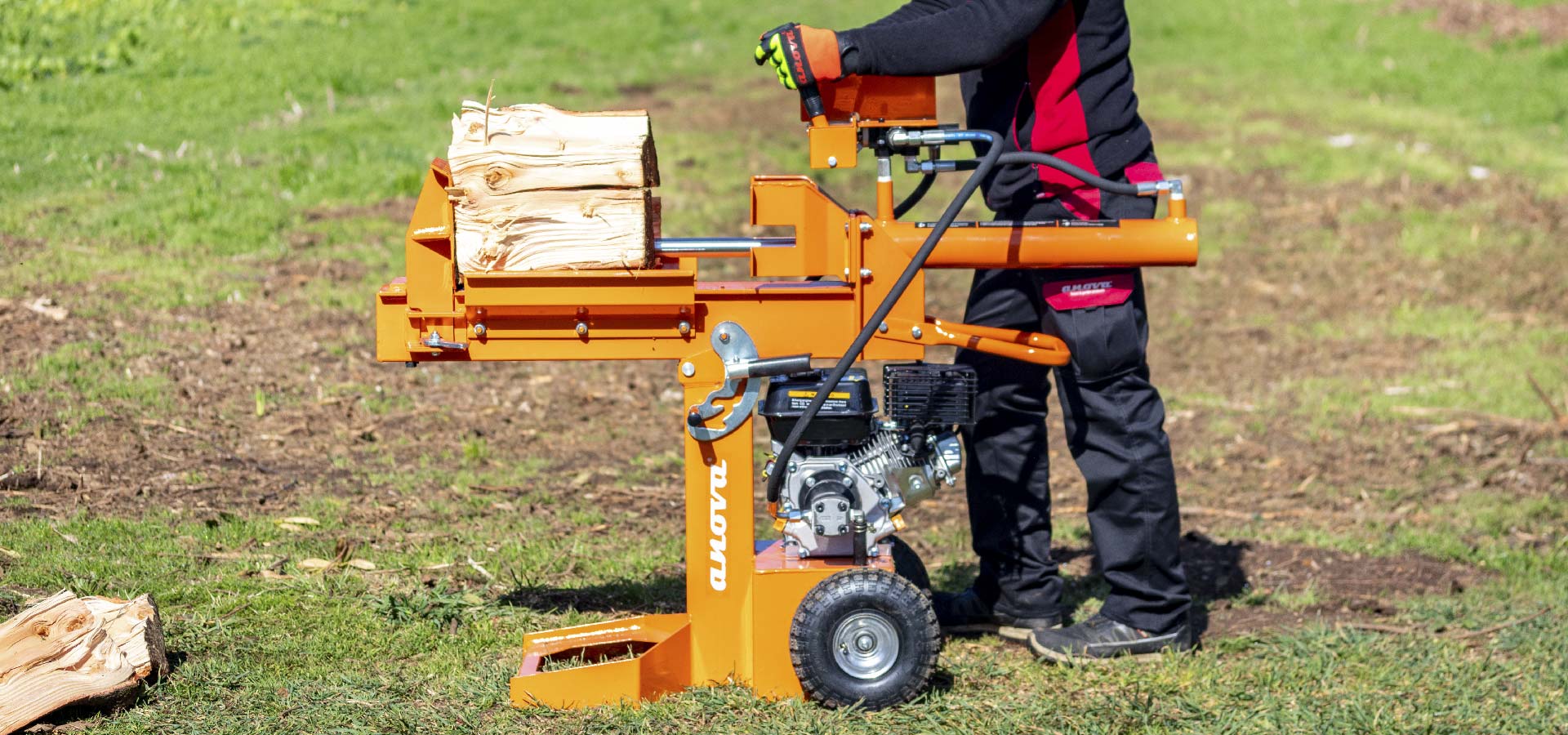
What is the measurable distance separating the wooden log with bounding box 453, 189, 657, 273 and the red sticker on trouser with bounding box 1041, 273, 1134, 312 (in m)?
1.44

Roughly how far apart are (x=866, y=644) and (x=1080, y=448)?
3.79ft

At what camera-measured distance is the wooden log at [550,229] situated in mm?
4168

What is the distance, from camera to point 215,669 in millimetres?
4531

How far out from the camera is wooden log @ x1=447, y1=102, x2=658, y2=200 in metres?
4.14

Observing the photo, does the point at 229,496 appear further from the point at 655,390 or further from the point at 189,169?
the point at 189,169

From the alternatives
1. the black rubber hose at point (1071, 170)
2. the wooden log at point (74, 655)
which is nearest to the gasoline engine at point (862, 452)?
the black rubber hose at point (1071, 170)

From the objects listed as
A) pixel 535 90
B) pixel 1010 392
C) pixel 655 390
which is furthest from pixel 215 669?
pixel 535 90

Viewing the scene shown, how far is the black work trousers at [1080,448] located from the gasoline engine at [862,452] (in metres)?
0.58

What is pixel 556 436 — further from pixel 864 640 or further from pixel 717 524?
pixel 864 640

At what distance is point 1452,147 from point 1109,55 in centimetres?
1035

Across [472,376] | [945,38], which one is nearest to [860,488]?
[945,38]

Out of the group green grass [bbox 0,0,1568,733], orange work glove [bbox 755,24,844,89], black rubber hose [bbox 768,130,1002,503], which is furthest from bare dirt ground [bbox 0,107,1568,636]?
orange work glove [bbox 755,24,844,89]

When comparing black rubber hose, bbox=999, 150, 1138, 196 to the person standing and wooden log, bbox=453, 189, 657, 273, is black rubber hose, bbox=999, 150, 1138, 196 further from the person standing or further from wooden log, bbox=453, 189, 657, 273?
wooden log, bbox=453, 189, 657, 273

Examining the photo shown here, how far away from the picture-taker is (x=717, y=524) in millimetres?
4488
